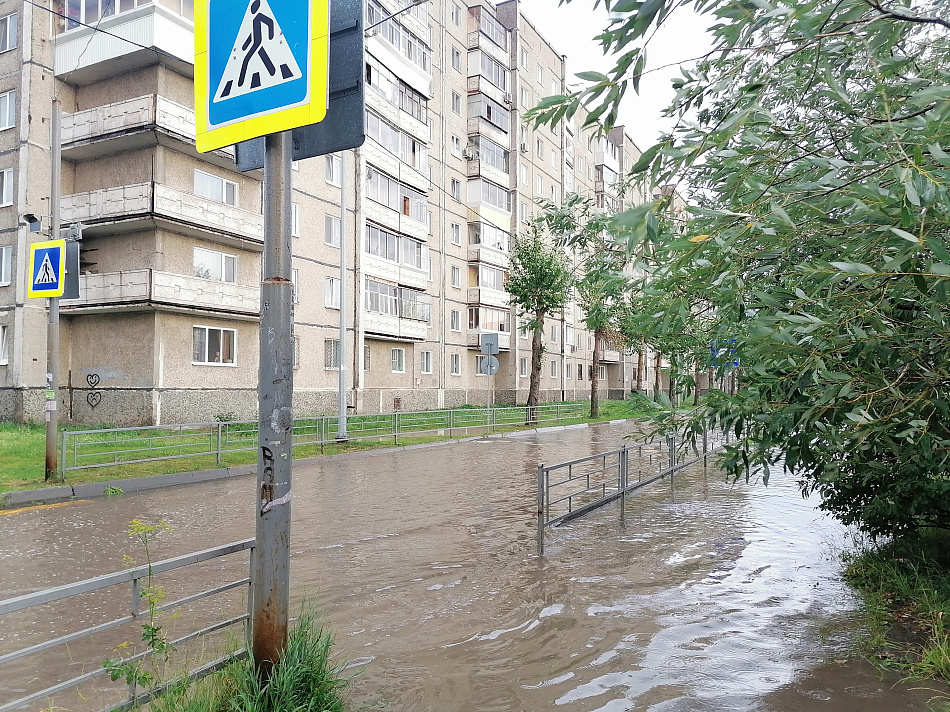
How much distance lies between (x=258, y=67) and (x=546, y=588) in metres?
5.35

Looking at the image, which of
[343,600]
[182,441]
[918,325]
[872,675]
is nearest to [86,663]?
[343,600]

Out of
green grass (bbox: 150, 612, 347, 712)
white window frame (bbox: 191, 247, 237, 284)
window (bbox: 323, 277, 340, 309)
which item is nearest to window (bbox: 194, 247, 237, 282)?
white window frame (bbox: 191, 247, 237, 284)

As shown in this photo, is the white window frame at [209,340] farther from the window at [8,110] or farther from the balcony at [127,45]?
the window at [8,110]

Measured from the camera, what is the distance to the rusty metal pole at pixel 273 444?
3678 mm

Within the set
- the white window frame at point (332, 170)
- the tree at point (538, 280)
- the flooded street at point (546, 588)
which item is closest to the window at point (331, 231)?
the white window frame at point (332, 170)

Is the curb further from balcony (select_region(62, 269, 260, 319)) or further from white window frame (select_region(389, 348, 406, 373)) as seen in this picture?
white window frame (select_region(389, 348, 406, 373))

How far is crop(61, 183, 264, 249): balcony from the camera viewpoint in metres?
21.9

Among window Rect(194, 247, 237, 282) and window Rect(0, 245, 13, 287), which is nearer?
window Rect(0, 245, 13, 287)

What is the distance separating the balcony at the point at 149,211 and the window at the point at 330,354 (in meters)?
6.60

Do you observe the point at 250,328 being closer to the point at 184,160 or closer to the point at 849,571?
the point at 184,160

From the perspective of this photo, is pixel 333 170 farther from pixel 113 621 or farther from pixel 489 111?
pixel 113 621

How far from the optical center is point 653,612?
6.35 metres

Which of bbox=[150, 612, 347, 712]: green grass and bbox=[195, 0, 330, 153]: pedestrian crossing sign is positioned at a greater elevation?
bbox=[195, 0, 330, 153]: pedestrian crossing sign

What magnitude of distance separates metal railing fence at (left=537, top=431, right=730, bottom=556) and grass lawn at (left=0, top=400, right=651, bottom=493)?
896 mm
